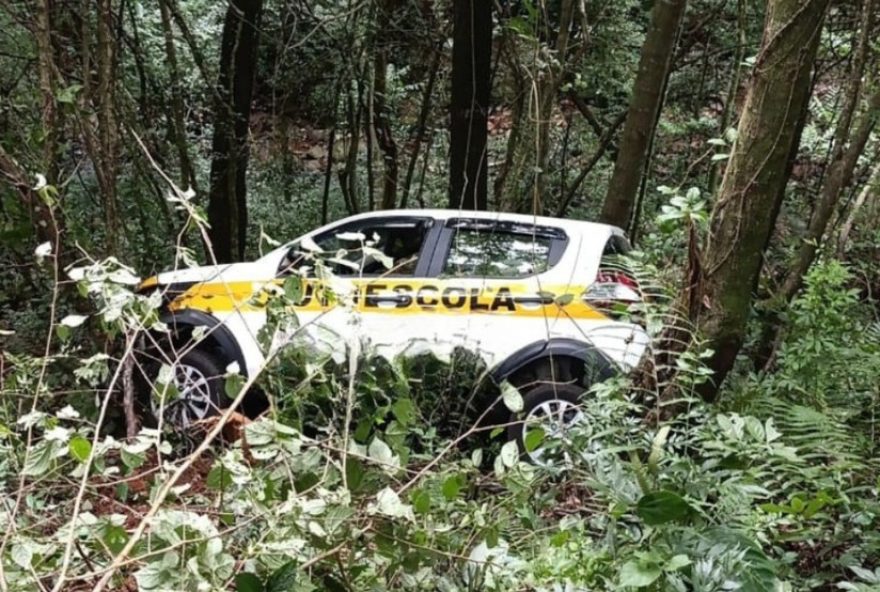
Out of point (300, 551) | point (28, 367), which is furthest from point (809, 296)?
point (28, 367)

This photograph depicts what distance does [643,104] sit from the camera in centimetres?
669

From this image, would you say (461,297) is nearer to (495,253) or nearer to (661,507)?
(495,253)

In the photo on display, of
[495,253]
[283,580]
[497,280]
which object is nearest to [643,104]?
[495,253]

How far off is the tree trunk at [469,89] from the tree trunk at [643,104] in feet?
5.71

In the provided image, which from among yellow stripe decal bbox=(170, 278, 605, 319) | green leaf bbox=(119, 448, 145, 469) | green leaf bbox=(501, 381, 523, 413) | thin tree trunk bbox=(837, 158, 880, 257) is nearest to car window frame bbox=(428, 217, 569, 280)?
yellow stripe decal bbox=(170, 278, 605, 319)

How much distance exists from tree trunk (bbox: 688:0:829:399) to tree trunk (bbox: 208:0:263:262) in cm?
647

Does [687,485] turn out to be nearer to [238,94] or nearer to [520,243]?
[520,243]

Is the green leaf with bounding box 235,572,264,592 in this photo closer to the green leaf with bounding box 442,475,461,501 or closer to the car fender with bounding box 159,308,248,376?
the green leaf with bounding box 442,475,461,501

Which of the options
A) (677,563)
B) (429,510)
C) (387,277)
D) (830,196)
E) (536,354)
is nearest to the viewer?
(677,563)

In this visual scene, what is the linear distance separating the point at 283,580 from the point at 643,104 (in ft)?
19.2

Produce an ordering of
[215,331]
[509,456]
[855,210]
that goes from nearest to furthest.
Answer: [509,456] → [215,331] → [855,210]

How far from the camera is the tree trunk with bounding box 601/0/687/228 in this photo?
21.2ft

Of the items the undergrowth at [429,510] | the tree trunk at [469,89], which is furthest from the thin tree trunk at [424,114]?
the undergrowth at [429,510]

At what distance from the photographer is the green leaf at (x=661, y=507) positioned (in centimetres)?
186
